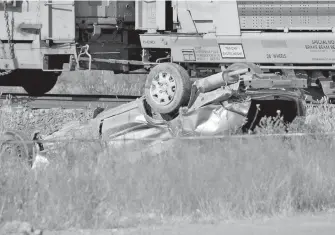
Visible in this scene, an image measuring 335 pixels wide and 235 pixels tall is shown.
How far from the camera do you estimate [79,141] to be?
8516mm

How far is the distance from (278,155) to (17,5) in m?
10.9

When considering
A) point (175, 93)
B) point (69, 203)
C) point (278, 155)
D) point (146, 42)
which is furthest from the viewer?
point (146, 42)

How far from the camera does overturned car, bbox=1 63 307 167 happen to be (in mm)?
9531

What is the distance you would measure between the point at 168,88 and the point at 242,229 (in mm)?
4876

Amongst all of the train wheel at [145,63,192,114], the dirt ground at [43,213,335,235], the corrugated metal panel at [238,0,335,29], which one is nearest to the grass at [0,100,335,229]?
the dirt ground at [43,213,335,235]

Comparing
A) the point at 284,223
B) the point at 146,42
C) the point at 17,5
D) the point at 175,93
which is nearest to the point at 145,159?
the point at 284,223

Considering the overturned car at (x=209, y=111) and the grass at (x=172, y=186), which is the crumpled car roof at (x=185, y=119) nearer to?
the overturned car at (x=209, y=111)

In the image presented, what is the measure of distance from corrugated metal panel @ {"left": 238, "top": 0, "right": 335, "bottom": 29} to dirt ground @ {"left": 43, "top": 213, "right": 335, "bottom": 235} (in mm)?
9634

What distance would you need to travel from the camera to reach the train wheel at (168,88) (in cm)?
1061

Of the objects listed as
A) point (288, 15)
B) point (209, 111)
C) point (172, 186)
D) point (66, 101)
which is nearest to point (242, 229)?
point (172, 186)

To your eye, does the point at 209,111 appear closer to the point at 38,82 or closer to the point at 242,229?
the point at 242,229

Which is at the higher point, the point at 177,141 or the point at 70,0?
the point at 70,0

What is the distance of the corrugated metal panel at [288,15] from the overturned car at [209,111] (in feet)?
19.9

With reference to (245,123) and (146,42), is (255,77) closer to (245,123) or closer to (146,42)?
(245,123)
